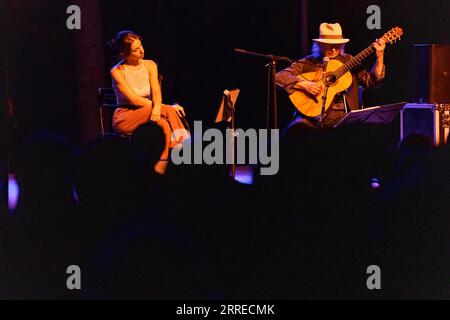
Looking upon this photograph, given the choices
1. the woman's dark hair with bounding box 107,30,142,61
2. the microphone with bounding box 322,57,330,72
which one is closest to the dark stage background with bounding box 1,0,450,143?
the woman's dark hair with bounding box 107,30,142,61

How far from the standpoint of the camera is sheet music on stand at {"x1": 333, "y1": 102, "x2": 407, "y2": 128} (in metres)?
5.24

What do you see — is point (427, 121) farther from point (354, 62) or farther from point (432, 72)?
point (354, 62)

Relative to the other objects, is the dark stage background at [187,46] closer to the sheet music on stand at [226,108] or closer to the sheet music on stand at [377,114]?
the sheet music on stand at [226,108]

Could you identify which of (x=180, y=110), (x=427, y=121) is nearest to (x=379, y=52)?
(x=427, y=121)

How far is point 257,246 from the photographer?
5.30m

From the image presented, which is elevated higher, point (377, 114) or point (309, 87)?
point (309, 87)

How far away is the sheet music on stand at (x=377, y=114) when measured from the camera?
5.24 meters

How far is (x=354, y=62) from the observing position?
5473 millimetres

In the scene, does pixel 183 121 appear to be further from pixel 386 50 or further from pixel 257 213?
pixel 386 50

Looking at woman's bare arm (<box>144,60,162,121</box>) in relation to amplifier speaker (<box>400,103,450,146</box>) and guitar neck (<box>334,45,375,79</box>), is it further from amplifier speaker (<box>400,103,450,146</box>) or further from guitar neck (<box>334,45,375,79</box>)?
amplifier speaker (<box>400,103,450,146</box>)

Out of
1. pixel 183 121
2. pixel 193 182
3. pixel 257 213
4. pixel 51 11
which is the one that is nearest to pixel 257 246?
pixel 257 213

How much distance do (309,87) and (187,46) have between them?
878 mm
